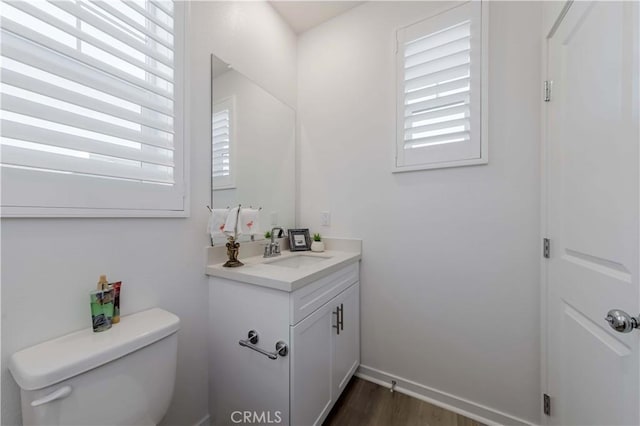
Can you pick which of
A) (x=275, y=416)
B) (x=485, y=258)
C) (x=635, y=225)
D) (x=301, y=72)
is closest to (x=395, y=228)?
(x=485, y=258)

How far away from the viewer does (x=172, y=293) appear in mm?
1105

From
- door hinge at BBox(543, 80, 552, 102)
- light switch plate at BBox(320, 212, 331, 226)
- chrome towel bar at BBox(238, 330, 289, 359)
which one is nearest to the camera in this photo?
chrome towel bar at BBox(238, 330, 289, 359)

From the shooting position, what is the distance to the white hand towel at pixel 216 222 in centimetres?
121

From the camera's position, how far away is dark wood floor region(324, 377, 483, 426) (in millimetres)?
1325

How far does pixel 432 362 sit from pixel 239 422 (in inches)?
44.9

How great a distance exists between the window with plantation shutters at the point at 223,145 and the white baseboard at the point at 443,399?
5.20ft

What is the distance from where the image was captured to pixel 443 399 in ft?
4.71

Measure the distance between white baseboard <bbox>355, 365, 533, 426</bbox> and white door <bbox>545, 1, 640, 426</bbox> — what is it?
0.27 meters

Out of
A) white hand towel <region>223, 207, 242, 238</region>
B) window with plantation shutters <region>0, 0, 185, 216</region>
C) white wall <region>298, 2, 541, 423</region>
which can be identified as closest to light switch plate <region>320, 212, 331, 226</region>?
white wall <region>298, 2, 541, 423</region>

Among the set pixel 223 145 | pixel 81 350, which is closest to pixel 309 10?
pixel 223 145

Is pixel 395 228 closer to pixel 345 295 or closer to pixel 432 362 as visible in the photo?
pixel 345 295

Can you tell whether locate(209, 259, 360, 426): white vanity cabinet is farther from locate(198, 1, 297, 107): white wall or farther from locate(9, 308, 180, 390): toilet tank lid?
locate(198, 1, 297, 107): white wall

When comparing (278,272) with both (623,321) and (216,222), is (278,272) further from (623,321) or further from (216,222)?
(623,321)

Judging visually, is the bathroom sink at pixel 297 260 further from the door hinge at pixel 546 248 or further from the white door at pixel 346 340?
the door hinge at pixel 546 248
